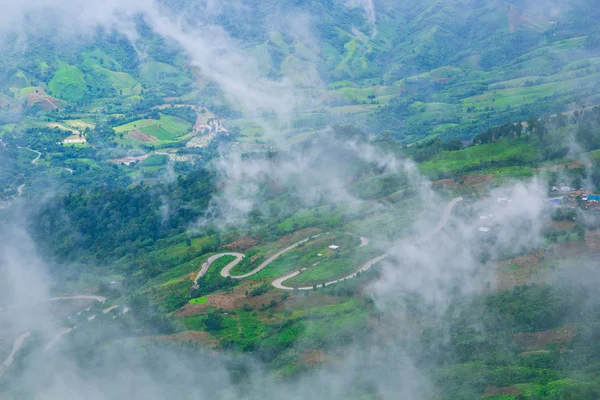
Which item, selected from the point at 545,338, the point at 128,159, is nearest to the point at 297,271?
the point at 545,338

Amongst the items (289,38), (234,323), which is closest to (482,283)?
(234,323)

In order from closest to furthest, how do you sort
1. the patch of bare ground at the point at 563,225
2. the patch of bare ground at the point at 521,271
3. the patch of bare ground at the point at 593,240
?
1. the patch of bare ground at the point at 521,271
2. the patch of bare ground at the point at 593,240
3. the patch of bare ground at the point at 563,225

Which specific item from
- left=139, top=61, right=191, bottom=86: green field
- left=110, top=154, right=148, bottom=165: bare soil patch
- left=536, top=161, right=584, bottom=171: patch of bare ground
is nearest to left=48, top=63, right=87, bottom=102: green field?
left=139, top=61, right=191, bottom=86: green field

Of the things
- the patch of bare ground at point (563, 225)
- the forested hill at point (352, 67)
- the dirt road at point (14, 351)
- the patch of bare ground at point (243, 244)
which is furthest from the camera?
the forested hill at point (352, 67)

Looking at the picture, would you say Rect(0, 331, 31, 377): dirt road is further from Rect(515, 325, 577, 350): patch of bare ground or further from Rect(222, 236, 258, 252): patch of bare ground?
Rect(515, 325, 577, 350): patch of bare ground

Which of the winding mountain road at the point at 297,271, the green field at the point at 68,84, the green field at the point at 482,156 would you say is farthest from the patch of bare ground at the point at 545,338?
the green field at the point at 68,84

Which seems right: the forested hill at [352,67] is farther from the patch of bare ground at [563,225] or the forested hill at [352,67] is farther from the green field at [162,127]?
the patch of bare ground at [563,225]
